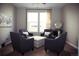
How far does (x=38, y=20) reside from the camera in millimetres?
2652

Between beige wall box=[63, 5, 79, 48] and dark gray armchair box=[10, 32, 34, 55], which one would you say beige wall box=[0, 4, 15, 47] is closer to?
dark gray armchair box=[10, 32, 34, 55]

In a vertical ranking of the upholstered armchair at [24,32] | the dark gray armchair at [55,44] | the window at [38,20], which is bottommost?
the dark gray armchair at [55,44]

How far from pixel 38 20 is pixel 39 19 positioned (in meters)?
0.02

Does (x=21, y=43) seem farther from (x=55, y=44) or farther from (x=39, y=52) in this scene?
(x=55, y=44)

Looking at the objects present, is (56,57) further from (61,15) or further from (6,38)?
(6,38)

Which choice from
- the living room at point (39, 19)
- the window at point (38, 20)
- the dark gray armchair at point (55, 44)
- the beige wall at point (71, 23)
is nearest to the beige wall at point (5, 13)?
the living room at point (39, 19)

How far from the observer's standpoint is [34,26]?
8.75ft

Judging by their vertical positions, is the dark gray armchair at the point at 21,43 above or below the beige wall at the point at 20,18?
below

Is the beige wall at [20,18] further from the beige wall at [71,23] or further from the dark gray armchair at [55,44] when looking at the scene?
the beige wall at [71,23]

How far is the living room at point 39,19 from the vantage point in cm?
260

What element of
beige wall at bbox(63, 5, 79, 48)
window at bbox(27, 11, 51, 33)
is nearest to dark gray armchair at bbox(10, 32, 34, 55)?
window at bbox(27, 11, 51, 33)

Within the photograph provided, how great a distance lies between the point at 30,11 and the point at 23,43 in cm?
51

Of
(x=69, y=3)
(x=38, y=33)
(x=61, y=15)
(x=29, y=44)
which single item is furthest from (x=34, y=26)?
(x=69, y=3)

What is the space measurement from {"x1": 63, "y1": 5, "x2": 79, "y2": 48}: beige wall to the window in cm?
28
